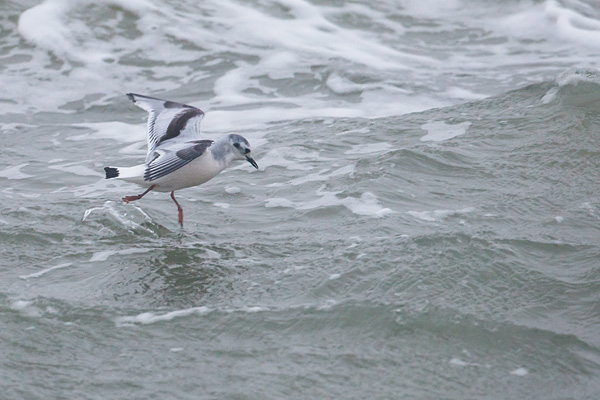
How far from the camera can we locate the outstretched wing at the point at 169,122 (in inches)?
281

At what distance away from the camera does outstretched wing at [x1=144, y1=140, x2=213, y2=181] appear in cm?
628

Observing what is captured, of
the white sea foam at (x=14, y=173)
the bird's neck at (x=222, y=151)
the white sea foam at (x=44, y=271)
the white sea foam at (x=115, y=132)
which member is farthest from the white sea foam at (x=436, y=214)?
the white sea foam at (x=115, y=132)

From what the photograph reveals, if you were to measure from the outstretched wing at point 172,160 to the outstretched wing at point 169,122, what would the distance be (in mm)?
421

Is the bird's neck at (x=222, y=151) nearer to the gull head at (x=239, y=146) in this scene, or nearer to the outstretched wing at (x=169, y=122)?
the gull head at (x=239, y=146)

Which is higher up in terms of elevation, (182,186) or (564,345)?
(564,345)

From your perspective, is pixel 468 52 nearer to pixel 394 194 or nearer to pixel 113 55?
pixel 113 55

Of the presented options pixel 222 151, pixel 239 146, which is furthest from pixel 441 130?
pixel 222 151

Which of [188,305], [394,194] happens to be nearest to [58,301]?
[188,305]

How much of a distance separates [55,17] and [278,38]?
12.8ft

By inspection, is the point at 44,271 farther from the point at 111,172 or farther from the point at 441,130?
the point at 441,130

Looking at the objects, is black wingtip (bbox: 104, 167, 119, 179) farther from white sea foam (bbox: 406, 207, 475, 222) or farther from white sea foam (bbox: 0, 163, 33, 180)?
white sea foam (bbox: 406, 207, 475, 222)

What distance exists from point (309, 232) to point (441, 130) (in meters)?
2.95

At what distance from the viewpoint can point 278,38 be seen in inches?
521

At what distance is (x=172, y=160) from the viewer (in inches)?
251
